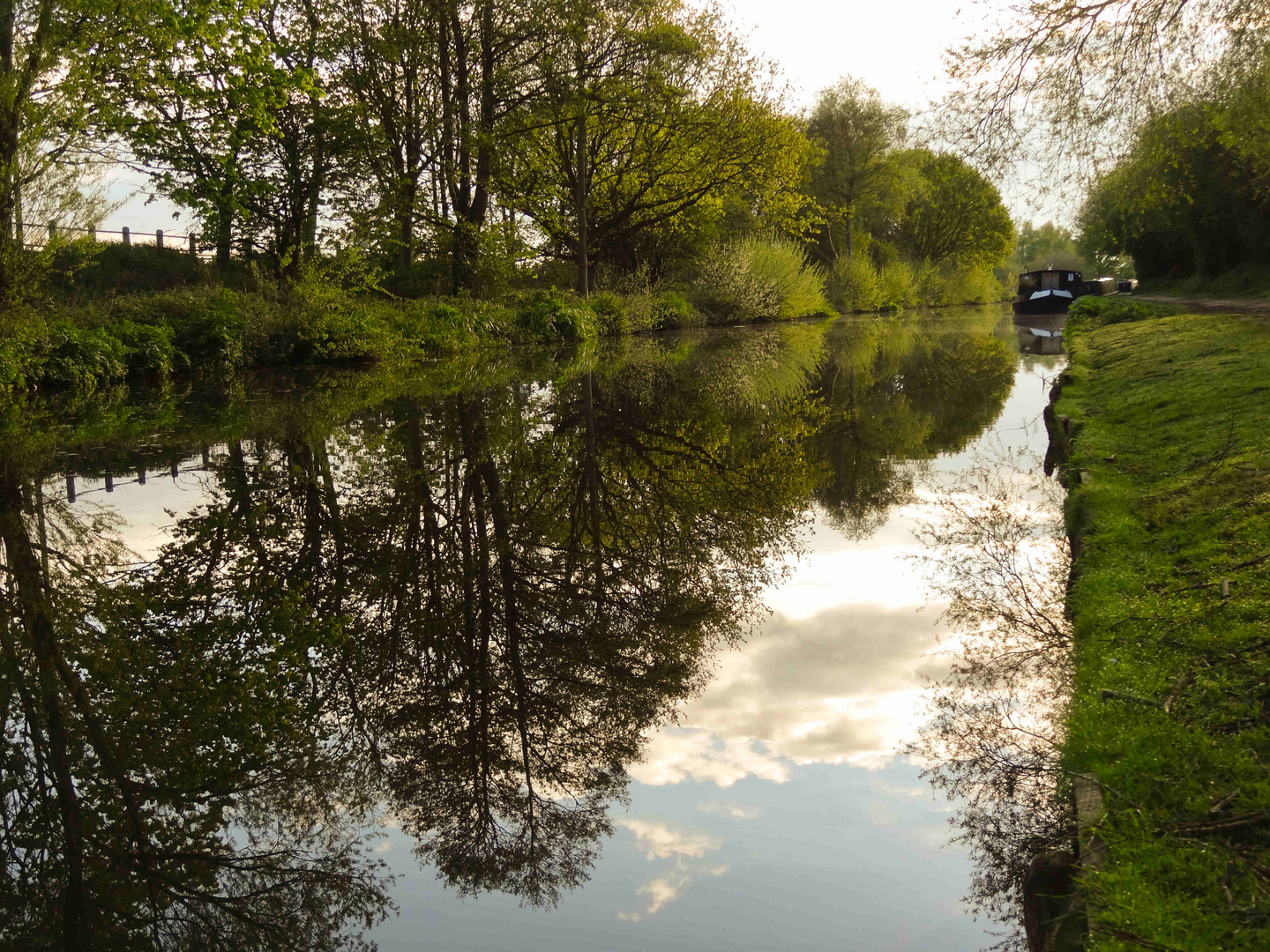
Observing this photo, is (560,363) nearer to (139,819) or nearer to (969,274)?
(139,819)

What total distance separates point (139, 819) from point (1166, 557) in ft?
17.1

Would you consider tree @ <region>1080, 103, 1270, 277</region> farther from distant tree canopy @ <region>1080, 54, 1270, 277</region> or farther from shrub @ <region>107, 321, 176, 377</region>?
shrub @ <region>107, 321, 176, 377</region>

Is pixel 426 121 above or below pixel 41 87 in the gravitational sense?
above

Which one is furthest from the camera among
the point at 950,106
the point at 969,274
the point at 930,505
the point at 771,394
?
the point at 969,274

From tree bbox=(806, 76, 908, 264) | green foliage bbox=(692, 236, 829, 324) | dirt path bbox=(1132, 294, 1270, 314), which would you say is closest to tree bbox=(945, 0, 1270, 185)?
dirt path bbox=(1132, 294, 1270, 314)

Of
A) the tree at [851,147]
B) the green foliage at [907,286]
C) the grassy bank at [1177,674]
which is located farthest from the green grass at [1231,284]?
the tree at [851,147]

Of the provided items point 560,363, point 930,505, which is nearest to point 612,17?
point 560,363

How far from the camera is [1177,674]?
382 cm

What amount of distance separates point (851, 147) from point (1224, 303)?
123 ft

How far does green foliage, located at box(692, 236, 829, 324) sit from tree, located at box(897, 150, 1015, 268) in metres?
25.6

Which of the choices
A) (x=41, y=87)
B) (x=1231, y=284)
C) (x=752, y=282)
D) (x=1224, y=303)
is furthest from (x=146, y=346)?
(x=1231, y=284)

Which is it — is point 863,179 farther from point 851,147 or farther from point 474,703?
point 474,703

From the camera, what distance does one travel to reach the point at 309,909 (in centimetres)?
305

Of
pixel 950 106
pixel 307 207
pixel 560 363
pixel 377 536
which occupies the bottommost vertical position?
pixel 377 536
